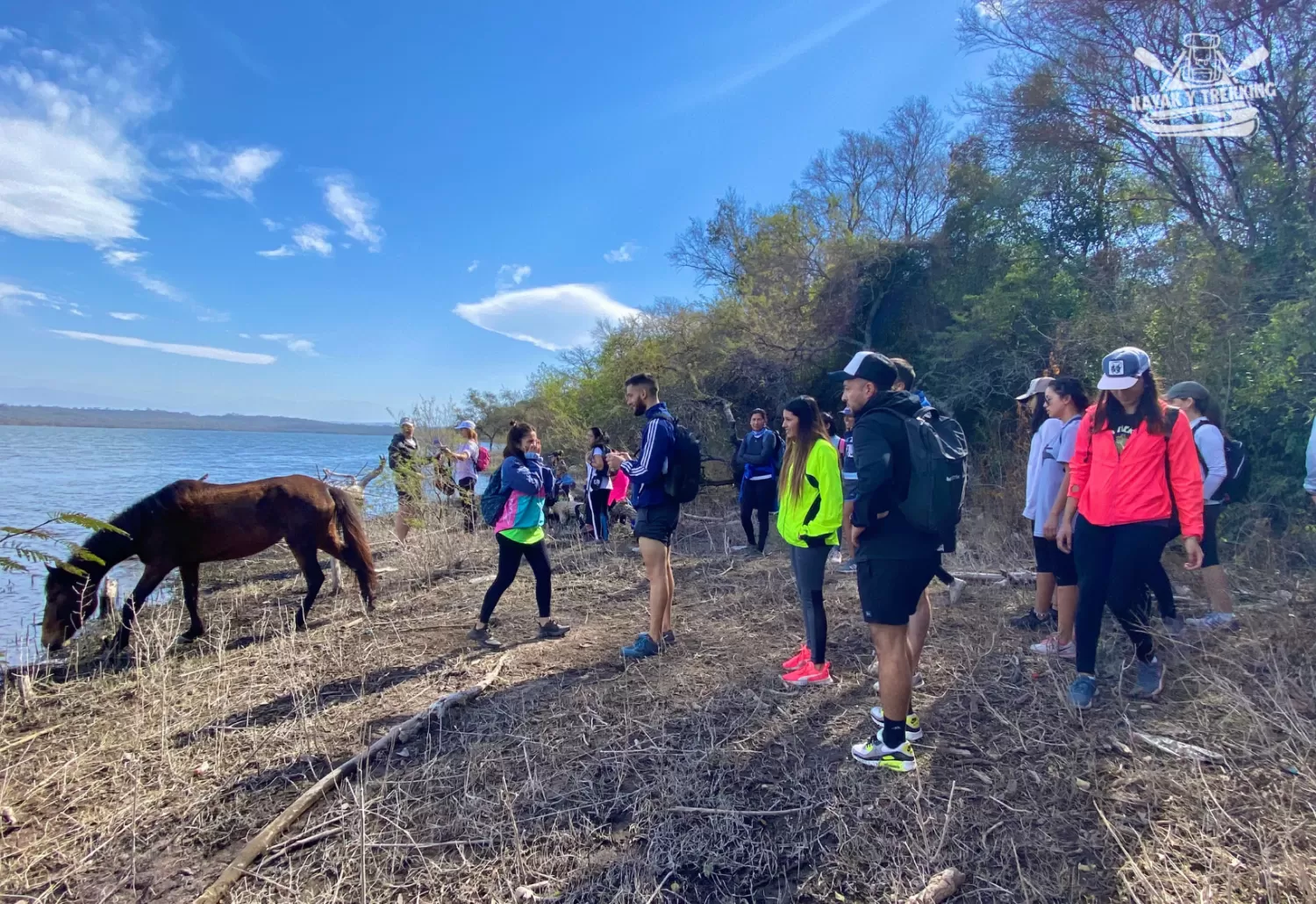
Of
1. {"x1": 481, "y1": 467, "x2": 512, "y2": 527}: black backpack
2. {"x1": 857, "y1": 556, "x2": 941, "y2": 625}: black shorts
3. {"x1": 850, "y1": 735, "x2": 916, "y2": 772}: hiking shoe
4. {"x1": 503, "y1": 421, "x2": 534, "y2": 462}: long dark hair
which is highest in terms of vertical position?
{"x1": 503, "y1": 421, "x2": 534, "y2": 462}: long dark hair

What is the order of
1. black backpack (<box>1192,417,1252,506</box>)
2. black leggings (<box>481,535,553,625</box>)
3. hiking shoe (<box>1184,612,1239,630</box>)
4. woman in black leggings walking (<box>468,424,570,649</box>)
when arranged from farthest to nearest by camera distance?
black leggings (<box>481,535,553,625</box>) < woman in black leggings walking (<box>468,424,570,649</box>) < black backpack (<box>1192,417,1252,506</box>) < hiking shoe (<box>1184,612,1239,630</box>)

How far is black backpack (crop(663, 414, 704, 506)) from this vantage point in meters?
4.28

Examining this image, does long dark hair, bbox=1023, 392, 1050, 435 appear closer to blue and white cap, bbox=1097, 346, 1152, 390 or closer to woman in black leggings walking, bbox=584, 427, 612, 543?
blue and white cap, bbox=1097, 346, 1152, 390

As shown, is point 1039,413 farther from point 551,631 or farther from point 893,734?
point 551,631

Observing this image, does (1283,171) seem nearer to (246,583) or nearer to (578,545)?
(578,545)

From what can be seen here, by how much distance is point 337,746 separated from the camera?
10.8 ft

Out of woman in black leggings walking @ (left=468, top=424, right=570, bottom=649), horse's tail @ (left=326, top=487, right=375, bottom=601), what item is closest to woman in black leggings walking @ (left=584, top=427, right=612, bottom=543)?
horse's tail @ (left=326, top=487, right=375, bottom=601)

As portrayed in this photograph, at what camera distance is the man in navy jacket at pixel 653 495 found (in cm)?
424

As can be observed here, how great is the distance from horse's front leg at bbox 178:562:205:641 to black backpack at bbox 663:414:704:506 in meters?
4.19

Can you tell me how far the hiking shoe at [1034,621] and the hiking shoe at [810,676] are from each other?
5.67 feet

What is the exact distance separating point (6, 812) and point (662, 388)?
12054 millimetres

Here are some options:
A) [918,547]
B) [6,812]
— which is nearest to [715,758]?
[918,547]

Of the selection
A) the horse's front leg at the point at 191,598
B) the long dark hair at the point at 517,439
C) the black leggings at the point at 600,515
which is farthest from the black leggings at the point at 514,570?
the black leggings at the point at 600,515

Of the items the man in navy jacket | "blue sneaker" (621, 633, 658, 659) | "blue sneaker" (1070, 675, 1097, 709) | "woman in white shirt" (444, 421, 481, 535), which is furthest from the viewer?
"woman in white shirt" (444, 421, 481, 535)
